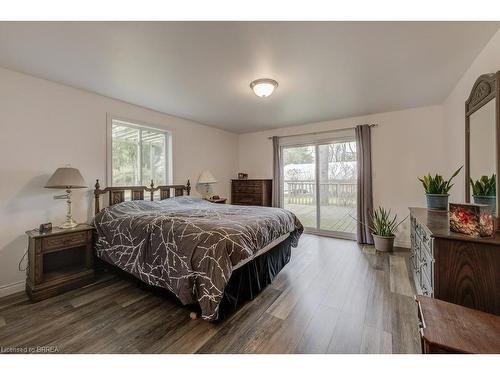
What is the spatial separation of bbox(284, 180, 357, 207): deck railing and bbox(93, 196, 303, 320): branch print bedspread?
2.14 meters

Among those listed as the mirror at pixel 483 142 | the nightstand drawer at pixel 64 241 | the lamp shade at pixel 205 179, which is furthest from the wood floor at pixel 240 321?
the lamp shade at pixel 205 179

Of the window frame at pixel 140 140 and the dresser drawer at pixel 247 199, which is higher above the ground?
the window frame at pixel 140 140

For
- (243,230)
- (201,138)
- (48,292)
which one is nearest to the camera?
(243,230)

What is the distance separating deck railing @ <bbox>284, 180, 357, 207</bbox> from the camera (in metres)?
4.34

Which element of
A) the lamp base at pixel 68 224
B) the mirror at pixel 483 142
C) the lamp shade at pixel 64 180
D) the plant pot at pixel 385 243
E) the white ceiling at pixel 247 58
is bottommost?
the plant pot at pixel 385 243

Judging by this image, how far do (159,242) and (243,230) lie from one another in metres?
0.82

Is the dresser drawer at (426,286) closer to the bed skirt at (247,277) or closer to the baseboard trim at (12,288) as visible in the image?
the bed skirt at (247,277)

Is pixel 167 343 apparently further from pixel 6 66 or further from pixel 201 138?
pixel 201 138

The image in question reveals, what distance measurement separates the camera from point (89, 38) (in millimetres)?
1778

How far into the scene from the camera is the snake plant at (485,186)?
1.71 meters

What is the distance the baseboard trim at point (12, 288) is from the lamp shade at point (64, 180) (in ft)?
3.69

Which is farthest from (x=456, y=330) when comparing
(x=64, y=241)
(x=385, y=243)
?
(x=64, y=241)

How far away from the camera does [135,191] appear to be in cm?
340
